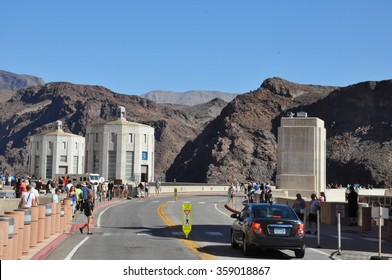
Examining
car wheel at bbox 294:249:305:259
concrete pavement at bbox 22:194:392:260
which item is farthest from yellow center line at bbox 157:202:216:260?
concrete pavement at bbox 22:194:392:260

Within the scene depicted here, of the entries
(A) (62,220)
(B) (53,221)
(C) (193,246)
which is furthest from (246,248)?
(A) (62,220)

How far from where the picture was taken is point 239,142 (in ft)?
515

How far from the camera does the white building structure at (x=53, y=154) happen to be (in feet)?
405

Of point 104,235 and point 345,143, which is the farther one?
point 345,143

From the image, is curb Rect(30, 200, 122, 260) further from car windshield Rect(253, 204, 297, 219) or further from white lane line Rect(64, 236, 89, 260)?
car windshield Rect(253, 204, 297, 219)

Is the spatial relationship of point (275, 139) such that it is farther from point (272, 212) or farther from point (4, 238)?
point (4, 238)

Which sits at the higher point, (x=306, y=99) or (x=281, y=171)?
(x=306, y=99)

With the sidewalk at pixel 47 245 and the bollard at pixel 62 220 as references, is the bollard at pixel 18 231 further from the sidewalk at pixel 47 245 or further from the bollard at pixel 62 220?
the bollard at pixel 62 220

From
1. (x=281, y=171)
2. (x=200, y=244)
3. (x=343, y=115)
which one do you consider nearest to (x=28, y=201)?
(x=200, y=244)

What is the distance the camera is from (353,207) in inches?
1190

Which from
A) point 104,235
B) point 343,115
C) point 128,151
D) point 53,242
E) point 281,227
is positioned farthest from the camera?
point 343,115

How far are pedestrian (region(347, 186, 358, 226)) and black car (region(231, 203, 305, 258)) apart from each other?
44.6 feet
